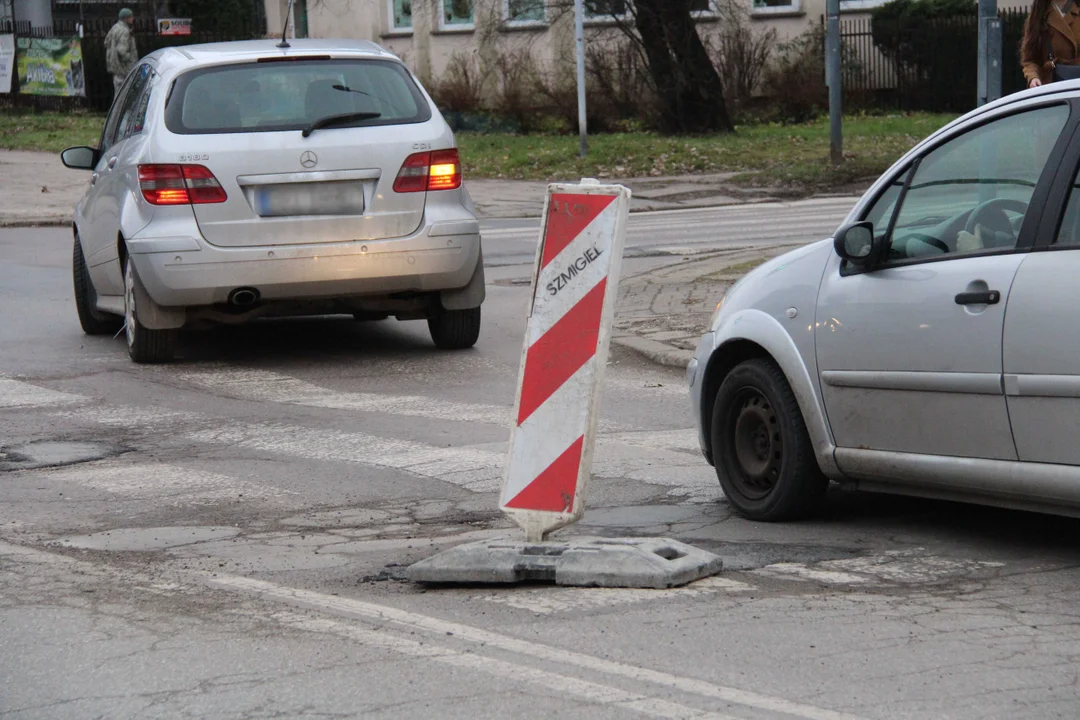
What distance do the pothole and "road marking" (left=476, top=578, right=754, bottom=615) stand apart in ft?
10.4

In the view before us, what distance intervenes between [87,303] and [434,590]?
6918mm

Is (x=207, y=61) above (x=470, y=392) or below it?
above

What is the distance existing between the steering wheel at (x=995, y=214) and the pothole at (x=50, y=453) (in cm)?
414

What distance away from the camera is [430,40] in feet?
132

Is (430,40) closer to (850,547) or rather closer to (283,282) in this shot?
(283,282)

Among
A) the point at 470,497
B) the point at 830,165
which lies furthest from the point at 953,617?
the point at 830,165

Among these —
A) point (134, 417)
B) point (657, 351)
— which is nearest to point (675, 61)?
point (657, 351)

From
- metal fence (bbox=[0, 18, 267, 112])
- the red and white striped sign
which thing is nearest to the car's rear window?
the red and white striped sign

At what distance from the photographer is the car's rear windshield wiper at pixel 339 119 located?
983cm

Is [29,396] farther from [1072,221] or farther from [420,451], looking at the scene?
[1072,221]

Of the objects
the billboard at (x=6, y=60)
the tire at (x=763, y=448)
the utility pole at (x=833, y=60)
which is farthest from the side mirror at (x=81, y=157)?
the billboard at (x=6, y=60)

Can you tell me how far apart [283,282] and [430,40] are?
31139 mm

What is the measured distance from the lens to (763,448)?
6.30 meters

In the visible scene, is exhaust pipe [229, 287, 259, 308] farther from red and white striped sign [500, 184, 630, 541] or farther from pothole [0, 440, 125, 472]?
red and white striped sign [500, 184, 630, 541]
